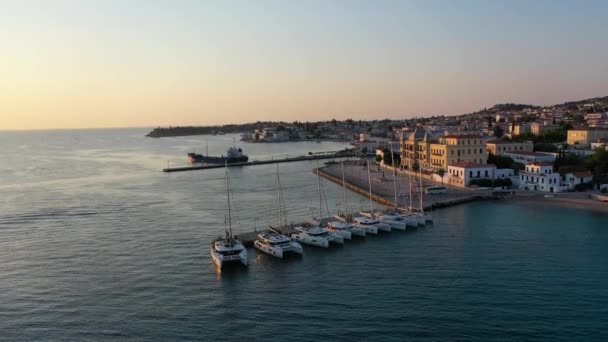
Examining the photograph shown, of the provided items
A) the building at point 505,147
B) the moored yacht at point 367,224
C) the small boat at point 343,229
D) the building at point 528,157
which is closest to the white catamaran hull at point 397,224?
the moored yacht at point 367,224

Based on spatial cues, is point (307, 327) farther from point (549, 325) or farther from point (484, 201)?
point (484, 201)

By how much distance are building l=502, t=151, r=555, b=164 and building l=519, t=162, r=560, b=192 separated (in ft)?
16.0

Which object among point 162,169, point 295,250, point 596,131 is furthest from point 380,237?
point 162,169

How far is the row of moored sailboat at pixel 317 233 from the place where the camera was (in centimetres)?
2236

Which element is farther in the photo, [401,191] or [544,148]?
[544,148]

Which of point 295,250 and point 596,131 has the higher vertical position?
point 596,131

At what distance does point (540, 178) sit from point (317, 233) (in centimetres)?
2176

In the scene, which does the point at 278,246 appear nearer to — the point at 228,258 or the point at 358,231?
the point at 228,258

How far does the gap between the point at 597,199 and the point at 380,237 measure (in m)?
18.0

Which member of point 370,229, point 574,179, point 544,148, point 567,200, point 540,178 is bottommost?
point 567,200

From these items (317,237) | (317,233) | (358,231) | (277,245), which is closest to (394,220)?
(358,231)

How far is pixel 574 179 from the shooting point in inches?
1505

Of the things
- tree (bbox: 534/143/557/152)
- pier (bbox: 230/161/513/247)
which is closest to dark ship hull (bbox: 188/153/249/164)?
pier (bbox: 230/161/513/247)

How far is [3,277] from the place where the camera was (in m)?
21.0
